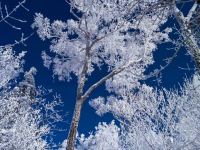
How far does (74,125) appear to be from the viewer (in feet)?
41.9

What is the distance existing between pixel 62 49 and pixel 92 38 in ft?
4.81

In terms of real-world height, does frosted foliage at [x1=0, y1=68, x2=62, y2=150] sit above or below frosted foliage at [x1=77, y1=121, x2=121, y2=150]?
below

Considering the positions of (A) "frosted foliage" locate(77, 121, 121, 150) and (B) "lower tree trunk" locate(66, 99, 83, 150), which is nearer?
(B) "lower tree trunk" locate(66, 99, 83, 150)

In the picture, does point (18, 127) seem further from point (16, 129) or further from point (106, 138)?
point (106, 138)

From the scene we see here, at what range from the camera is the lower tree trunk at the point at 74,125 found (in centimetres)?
1242

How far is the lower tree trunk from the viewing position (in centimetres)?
1242

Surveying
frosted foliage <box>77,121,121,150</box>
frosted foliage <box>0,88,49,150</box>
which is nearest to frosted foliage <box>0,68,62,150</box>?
frosted foliage <box>0,88,49,150</box>

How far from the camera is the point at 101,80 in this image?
14477mm

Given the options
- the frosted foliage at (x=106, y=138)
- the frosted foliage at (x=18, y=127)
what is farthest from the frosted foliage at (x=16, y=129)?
the frosted foliage at (x=106, y=138)

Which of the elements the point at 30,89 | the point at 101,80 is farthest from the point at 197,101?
the point at 30,89

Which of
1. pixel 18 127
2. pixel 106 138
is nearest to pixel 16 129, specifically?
pixel 18 127

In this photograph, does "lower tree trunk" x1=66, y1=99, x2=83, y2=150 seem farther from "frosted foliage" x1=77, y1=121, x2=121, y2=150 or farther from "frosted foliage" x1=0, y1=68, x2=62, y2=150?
"frosted foliage" x1=77, y1=121, x2=121, y2=150

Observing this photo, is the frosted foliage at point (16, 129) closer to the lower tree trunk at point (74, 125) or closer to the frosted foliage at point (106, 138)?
the lower tree trunk at point (74, 125)

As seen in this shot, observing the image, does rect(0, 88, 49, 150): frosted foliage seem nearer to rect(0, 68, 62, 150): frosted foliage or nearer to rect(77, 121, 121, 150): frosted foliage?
rect(0, 68, 62, 150): frosted foliage
